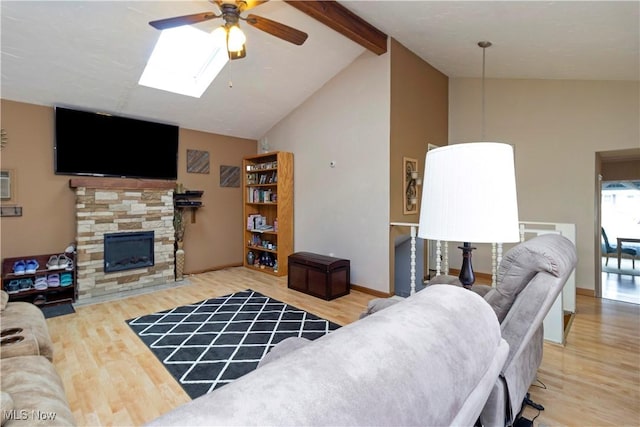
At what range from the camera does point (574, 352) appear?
8.56 ft

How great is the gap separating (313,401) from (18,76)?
4.84 metres

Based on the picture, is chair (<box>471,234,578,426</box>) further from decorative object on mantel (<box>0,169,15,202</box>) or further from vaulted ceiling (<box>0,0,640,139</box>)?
decorative object on mantel (<box>0,169,15,202</box>)

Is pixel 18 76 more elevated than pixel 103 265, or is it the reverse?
pixel 18 76

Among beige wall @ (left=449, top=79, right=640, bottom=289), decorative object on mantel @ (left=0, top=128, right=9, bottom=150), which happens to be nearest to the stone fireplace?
decorative object on mantel @ (left=0, top=128, right=9, bottom=150)

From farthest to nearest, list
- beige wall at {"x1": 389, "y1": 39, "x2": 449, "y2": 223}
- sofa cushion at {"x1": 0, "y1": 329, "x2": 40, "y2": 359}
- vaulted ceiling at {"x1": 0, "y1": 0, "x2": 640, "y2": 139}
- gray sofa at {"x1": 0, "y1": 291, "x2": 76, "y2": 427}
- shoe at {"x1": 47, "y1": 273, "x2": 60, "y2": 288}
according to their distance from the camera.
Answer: beige wall at {"x1": 389, "y1": 39, "x2": 449, "y2": 223}, shoe at {"x1": 47, "y1": 273, "x2": 60, "y2": 288}, vaulted ceiling at {"x1": 0, "y1": 0, "x2": 640, "y2": 139}, sofa cushion at {"x1": 0, "y1": 329, "x2": 40, "y2": 359}, gray sofa at {"x1": 0, "y1": 291, "x2": 76, "y2": 427}

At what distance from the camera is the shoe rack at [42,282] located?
11.9 ft

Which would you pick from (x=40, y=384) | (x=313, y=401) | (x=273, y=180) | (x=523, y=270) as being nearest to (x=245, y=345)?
(x=40, y=384)

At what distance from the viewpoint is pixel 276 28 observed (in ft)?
8.63

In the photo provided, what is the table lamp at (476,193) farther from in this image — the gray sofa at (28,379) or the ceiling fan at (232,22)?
the ceiling fan at (232,22)

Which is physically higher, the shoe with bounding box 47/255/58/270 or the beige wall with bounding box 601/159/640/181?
the beige wall with bounding box 601/159/640/181

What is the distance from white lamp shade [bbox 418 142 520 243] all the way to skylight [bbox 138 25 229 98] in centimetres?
360

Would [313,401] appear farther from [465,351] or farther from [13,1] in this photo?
[13,1]

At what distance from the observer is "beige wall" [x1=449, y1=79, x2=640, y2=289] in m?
3.98

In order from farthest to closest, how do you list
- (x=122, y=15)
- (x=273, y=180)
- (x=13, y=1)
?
(x=273, y=180) → (x=122, y=15) → (x=13, y=1)
